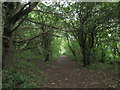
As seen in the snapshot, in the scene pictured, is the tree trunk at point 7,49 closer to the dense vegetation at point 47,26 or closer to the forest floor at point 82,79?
the dense vegetation at point 47,26

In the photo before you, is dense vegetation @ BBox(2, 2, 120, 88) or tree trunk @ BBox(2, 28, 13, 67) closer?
dense vegetation @ BBox(2, 2, 120, 88)

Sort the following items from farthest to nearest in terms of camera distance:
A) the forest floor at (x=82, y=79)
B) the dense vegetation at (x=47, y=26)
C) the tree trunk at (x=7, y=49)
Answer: the tree trunk at (x=7, y=49) < the forest floor at (x=82, y=79) < the dense vegetation at (x=47, y=26)

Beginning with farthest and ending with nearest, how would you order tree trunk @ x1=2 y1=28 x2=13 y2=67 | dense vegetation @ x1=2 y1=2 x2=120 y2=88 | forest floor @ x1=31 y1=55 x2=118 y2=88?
1. tree trunk @ x1=2 y1=28 x2=13 y2=67
2. forest floor @ x1=31 y1=55 x2=118 y2=88
3. dense vegetation @ x1=2 y1=2 x2=120 y2=88

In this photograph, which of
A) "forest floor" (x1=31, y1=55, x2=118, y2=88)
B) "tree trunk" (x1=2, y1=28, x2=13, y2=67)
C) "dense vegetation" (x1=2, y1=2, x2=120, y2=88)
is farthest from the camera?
"tree trunk" (x1=2, y1=28, x2=13, y2=67)

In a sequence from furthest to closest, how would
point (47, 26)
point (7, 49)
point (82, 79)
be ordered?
point (47, 26)
point (82, 79)
point (7, 49)

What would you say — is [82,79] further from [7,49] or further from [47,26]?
[7,49]

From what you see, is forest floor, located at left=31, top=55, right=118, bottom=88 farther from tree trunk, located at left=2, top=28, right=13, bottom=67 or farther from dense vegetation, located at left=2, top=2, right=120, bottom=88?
tree trunk, located at left=2, top=28, right=13, bottom=67

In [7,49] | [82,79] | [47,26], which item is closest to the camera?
[7,49]

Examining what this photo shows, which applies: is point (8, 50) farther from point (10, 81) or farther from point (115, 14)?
point (115, 14)

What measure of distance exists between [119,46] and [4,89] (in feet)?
27.1

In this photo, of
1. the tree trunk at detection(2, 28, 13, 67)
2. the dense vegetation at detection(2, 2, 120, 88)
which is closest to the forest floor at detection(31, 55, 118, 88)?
the dense vegetation at detection(2, 2, 120, 88)

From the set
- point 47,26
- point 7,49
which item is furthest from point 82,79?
point 7,49

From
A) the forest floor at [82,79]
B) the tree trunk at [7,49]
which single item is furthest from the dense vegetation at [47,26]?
the forest floor at [82,79]

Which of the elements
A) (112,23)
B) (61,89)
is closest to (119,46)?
(112,23)
